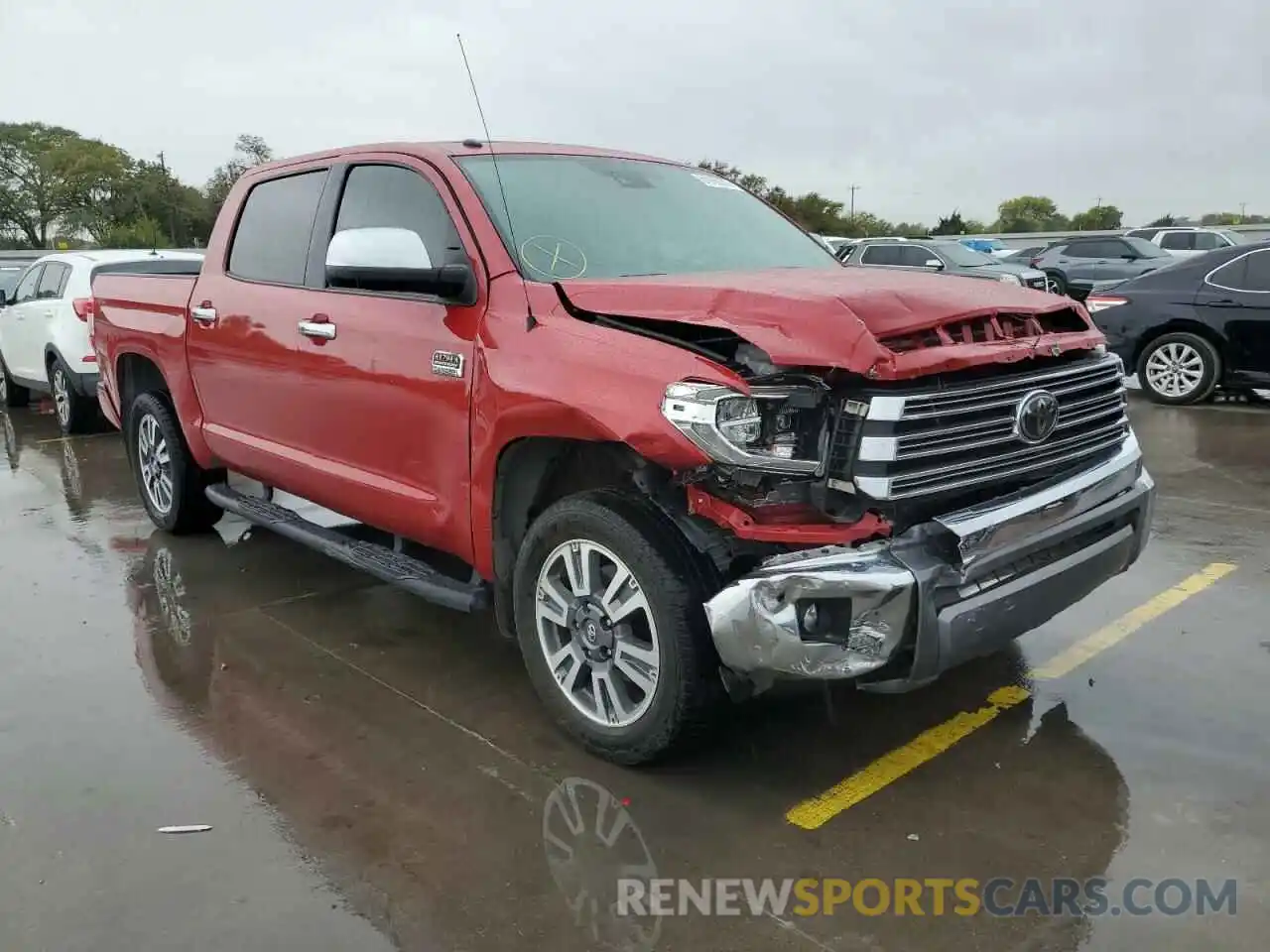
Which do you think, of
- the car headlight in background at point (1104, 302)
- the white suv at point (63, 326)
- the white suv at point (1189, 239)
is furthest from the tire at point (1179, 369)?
the white suv at point (1189, 239)

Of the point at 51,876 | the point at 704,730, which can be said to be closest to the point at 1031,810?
the point at 704,730

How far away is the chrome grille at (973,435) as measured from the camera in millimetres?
2953

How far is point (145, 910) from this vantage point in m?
2.81

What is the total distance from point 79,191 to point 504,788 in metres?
83.4

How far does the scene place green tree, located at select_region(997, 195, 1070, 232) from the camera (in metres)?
79.0

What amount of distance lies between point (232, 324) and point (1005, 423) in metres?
3.55

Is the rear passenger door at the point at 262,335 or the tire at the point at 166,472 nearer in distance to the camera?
the rear passenger door at the point at 262,335

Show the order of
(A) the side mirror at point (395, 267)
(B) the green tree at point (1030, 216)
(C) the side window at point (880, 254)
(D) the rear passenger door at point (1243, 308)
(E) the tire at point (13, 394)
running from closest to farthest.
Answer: (A) the side mirror at point (395, 267) → (D) the rear passenger door at point (1243, 308) → (E) the tire at point (13, 394) → (C) the side window at point (880, 254) → (B) the green tree at point (1030, 216)

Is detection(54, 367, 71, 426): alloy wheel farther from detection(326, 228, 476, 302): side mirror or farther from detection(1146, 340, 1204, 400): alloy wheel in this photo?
detection(1146, 340, 1204, 400): alloy wheel

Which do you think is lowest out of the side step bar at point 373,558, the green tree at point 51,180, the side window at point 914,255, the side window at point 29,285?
the side step bar at point 373,558

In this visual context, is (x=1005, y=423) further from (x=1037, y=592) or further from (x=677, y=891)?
(x=677, y=891)

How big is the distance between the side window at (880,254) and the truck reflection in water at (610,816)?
17.0m

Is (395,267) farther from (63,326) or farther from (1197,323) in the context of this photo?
(1197,323)

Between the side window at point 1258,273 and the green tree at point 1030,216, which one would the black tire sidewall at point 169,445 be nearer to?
the side window at point 1258,273
